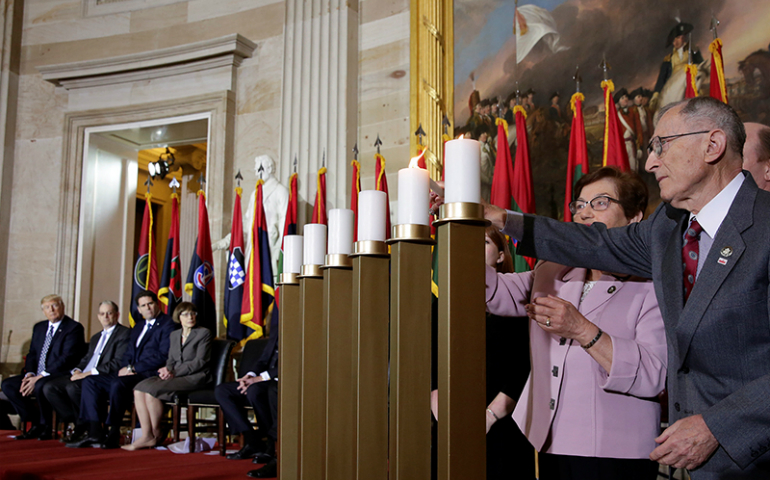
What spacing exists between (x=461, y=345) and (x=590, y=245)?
722 mm

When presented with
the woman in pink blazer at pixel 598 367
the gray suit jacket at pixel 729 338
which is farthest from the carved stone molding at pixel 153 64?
the gray suit jacket at pixel 729 338

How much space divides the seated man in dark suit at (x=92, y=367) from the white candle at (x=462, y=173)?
605 centimetres

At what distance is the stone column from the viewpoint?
23.9 feet

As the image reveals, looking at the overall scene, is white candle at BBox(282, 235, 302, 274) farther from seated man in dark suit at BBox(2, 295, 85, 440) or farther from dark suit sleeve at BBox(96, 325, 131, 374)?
seated man in dark suit at BBox(2, 295, 85, 440)

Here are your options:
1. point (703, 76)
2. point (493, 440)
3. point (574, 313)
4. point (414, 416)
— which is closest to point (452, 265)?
point (414, 416)

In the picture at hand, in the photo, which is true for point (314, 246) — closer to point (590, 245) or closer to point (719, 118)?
point (590, 245)

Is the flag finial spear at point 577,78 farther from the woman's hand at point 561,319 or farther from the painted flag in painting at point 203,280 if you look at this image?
the woman's hand at point 561,319

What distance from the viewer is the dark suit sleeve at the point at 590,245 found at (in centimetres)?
175

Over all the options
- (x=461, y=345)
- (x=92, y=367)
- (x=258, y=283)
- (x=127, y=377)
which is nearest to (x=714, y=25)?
(x=258, y=283)

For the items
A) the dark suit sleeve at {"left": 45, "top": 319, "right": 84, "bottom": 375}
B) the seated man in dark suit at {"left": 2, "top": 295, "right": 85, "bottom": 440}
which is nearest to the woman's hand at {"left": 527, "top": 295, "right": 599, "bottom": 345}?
the seated man in dark suit at {"left": 2, "top": 295, "right": 85, "bottom": 440}

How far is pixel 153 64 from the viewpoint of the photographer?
8.33 meters

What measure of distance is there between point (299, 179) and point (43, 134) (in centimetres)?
389

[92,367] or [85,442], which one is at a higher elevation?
[92,367]

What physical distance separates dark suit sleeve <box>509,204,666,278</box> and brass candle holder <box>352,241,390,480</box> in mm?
432
